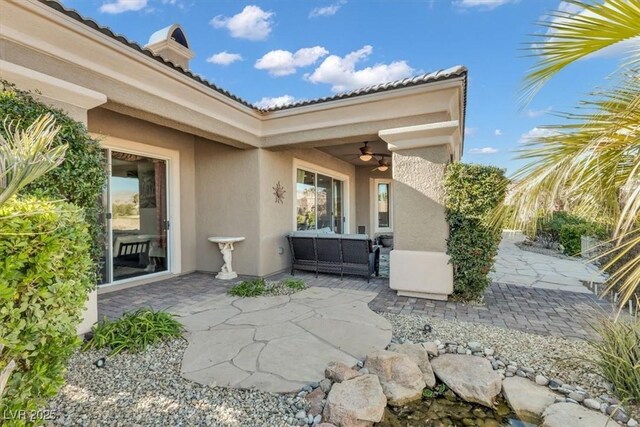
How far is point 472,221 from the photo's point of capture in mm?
5570

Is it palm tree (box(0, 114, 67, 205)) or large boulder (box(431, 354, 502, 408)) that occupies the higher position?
palm tree (box(0, 114, 67, 205))

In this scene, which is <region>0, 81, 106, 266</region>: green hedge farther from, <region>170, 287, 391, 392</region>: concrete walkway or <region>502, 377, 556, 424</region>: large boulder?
<region>502, 377, 556, 424</region>: large boulder

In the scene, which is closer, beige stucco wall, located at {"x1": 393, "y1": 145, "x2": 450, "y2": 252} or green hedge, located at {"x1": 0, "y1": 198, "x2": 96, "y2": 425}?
green hedge, located at {"x1": 0, "y1": 198, "x2": 96, "y2": 425}

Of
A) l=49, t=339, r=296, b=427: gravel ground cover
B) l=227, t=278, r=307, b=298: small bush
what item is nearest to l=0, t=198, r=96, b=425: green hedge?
l=49, t=339, r=296, b=427: gravel ground cover

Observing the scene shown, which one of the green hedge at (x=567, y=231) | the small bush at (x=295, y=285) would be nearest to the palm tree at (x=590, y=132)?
the small bush at (x=295, y=285)

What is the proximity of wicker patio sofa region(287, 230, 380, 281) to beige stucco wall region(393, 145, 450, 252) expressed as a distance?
108cm

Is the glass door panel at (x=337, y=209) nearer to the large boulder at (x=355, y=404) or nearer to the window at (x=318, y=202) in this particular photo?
the window at (x=318, y=202)

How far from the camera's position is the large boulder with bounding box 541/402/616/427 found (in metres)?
2.50

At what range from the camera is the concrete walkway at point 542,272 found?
279 inches

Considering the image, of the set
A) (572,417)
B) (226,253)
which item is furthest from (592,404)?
(226,253)

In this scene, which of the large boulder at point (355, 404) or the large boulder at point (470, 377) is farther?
the large boulder at point (470, 377)

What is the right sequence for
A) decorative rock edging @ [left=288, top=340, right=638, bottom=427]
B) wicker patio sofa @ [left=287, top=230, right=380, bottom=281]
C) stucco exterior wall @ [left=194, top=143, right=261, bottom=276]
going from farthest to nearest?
stucco exterior wall @ [left=194, top=143, right=261, bottom=276] < wicker patio sofa @ [left=287, top=230, right=380, bottom=281] < decorative rock edging @ [left=288, top=340, right=638, bottom=427]

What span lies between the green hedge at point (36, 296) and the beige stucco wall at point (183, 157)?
17.7ft

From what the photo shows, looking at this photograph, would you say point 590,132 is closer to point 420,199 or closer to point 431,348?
point 431,348
